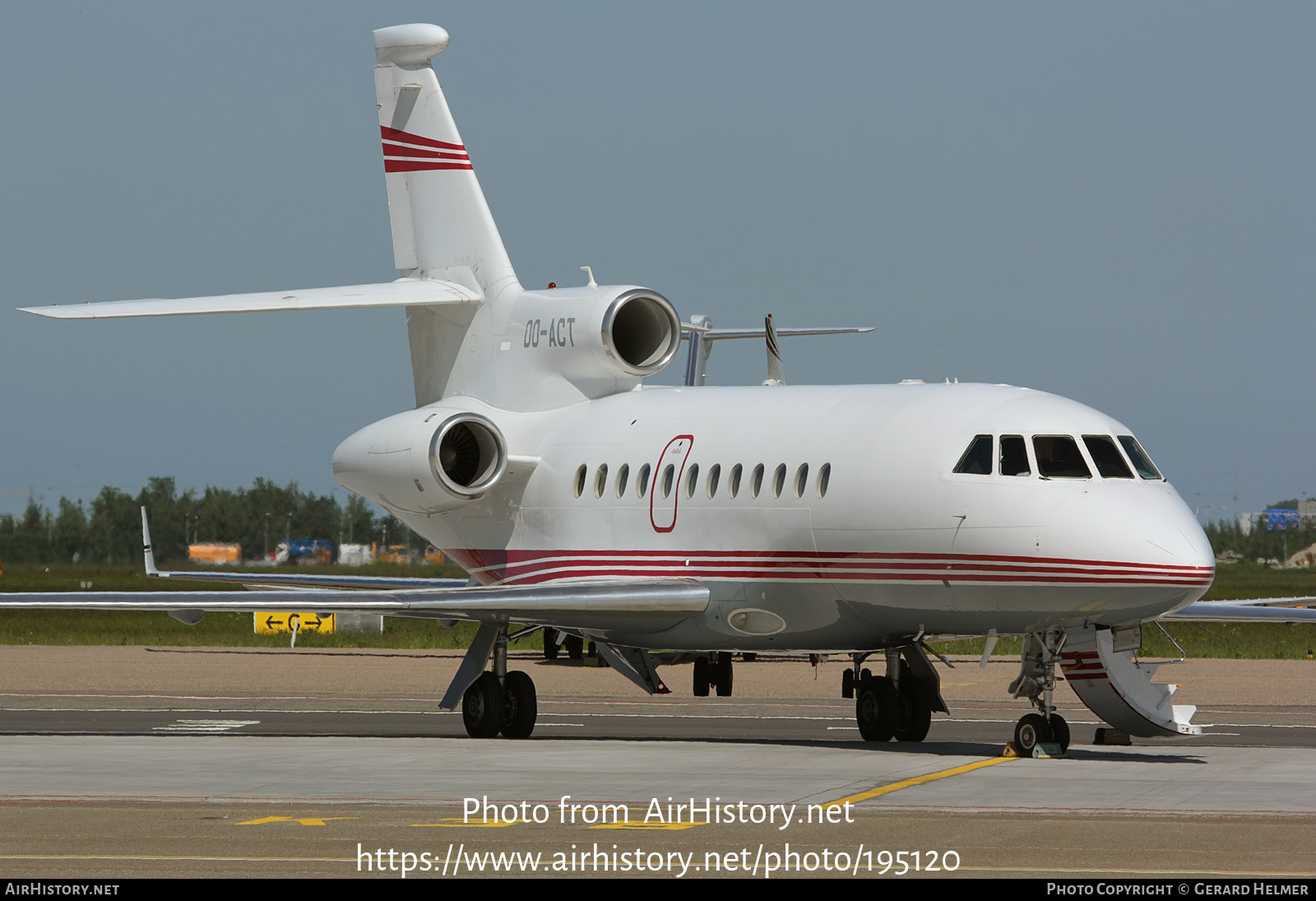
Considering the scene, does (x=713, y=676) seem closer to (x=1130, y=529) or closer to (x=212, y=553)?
(x=1130, y=529)

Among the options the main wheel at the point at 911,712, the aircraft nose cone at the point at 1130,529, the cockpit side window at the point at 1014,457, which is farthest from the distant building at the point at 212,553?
the aircraft nose cone at the point at 1130,529

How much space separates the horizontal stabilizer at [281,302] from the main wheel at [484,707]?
497 cm

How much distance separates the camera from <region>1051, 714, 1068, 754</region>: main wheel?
64.8 ft

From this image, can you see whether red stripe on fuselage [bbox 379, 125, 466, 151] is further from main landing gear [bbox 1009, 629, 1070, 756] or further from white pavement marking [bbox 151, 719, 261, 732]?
main landing gear [bbox 1009, 629, 1070, 756]

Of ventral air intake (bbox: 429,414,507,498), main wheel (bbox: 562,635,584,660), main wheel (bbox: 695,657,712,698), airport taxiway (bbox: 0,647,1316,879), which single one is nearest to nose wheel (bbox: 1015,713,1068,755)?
airport taxiway (bbox: 0,647,1316,879)

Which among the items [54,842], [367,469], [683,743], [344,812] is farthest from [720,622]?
[54,842]

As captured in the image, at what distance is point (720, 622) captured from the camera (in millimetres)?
22328

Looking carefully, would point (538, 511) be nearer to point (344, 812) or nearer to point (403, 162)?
point (403, 162)

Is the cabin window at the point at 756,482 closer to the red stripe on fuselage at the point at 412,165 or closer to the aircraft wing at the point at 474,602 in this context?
the aircraft wing at the point at 474,602

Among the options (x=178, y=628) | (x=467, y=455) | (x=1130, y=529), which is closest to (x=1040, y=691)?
(x=1130, y=529)

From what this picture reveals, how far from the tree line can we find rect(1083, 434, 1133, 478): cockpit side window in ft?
135

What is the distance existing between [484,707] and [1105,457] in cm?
809

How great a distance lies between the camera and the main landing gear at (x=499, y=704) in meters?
23.6
